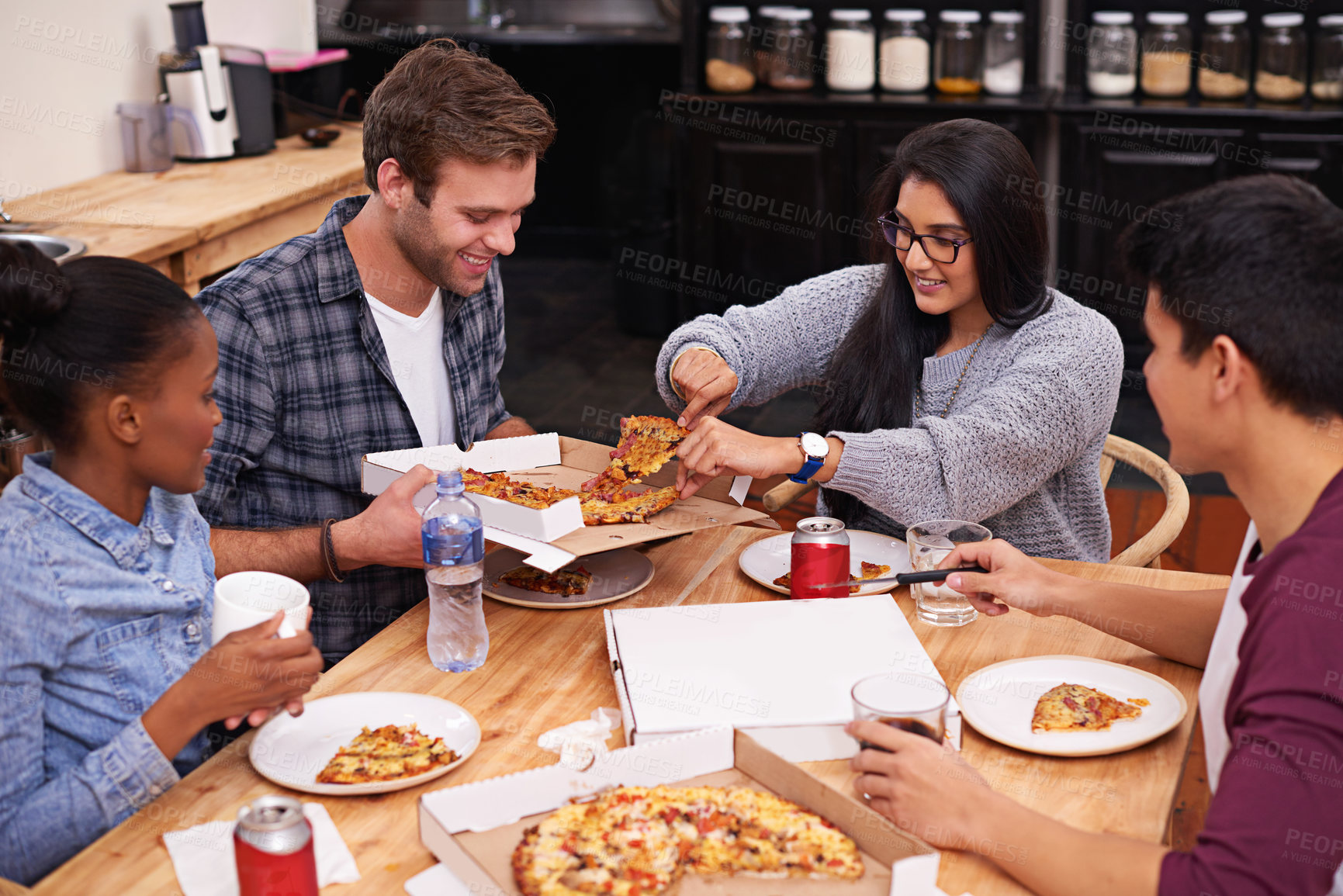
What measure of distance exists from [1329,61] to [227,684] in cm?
496

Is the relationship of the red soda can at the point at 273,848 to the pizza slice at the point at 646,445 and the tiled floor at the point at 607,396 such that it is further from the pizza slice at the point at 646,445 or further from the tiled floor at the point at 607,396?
the tiled floor at the point at 607,396

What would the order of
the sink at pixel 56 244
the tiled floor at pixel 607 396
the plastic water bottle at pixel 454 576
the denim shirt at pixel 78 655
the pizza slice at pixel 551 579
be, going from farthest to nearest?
the tiled floor at pixel 607 396
the sink at pixel 56 244
the pizza slice at pixel 551 579
the plastic water bottle at pixel 454 576
the denim shirt at pixel 78 655

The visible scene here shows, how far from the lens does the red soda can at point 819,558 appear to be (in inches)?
75.4

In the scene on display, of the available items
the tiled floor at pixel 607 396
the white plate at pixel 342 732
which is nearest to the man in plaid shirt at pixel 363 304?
the white plate at pixel 342 732

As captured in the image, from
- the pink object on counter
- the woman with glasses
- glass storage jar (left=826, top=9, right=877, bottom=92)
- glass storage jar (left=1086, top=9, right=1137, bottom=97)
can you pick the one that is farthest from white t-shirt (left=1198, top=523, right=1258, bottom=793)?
glass storage jar (left=826, top=9, right=877, bottom=92)

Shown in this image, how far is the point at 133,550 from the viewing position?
5.03ft

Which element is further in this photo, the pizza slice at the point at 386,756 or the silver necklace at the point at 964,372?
the silver necklace at the point at 964,372

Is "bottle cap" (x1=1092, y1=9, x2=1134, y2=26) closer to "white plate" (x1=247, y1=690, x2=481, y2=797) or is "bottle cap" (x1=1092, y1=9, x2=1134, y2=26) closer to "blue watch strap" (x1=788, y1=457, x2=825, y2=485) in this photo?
"blue watch strap" (x1=788, y1=457, x2=825, y2=485)

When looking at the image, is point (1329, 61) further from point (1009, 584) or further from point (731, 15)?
point (1009, 584)

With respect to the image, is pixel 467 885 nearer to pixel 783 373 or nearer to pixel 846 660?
pixel 846 660

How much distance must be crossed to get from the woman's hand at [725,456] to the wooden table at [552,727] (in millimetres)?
150

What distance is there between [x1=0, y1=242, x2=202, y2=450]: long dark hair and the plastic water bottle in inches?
16.6

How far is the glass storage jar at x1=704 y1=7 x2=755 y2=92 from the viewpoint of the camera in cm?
548

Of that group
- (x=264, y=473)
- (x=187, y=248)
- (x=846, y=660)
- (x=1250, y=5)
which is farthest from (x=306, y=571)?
(x=1250, y=5)
